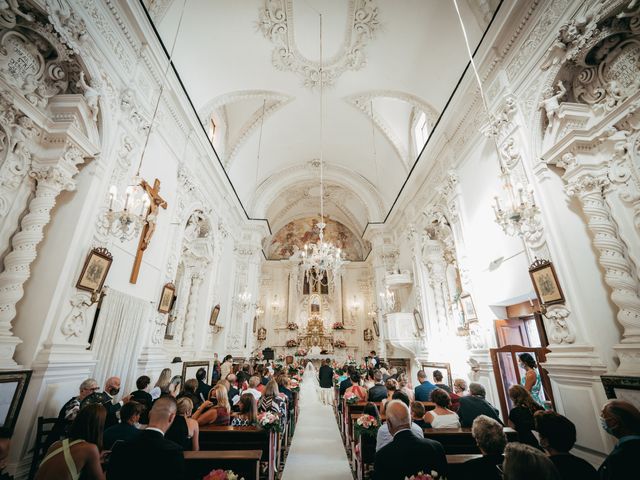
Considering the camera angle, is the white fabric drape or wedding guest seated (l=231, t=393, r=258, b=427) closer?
wedding guest seated (l=231, t=393, r=258, b=427)

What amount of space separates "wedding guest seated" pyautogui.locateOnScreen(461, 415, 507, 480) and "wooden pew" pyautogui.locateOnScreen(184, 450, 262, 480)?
5.66ft

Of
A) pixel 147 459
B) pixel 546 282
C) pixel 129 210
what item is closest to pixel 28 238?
pixel 129 210

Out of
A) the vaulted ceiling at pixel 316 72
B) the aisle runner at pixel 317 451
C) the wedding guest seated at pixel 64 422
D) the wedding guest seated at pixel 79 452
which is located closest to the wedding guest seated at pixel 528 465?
the wedding guest seated at pixel 79 452

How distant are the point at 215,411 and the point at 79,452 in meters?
2.05

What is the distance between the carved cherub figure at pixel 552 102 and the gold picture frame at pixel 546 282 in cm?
218

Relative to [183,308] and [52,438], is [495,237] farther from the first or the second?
[183,308]

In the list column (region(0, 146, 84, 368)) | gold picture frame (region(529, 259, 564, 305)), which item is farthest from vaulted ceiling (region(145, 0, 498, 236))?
gold picture frame (region(529, 259, 564, 305))

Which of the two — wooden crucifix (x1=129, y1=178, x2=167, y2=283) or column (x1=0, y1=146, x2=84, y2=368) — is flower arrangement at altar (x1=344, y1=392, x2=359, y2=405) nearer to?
wooden crucifix (x1=129, y1=178, x2=167, y2=283)

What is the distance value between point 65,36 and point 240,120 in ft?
22.8

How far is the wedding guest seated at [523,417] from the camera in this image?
125 inches

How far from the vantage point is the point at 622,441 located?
2.06 metres

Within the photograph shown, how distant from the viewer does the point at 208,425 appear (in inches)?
153

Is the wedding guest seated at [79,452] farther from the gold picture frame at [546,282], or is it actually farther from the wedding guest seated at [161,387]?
the gold picture frame at [546,282]

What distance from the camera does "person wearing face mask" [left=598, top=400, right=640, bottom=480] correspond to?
1943 millimetres
